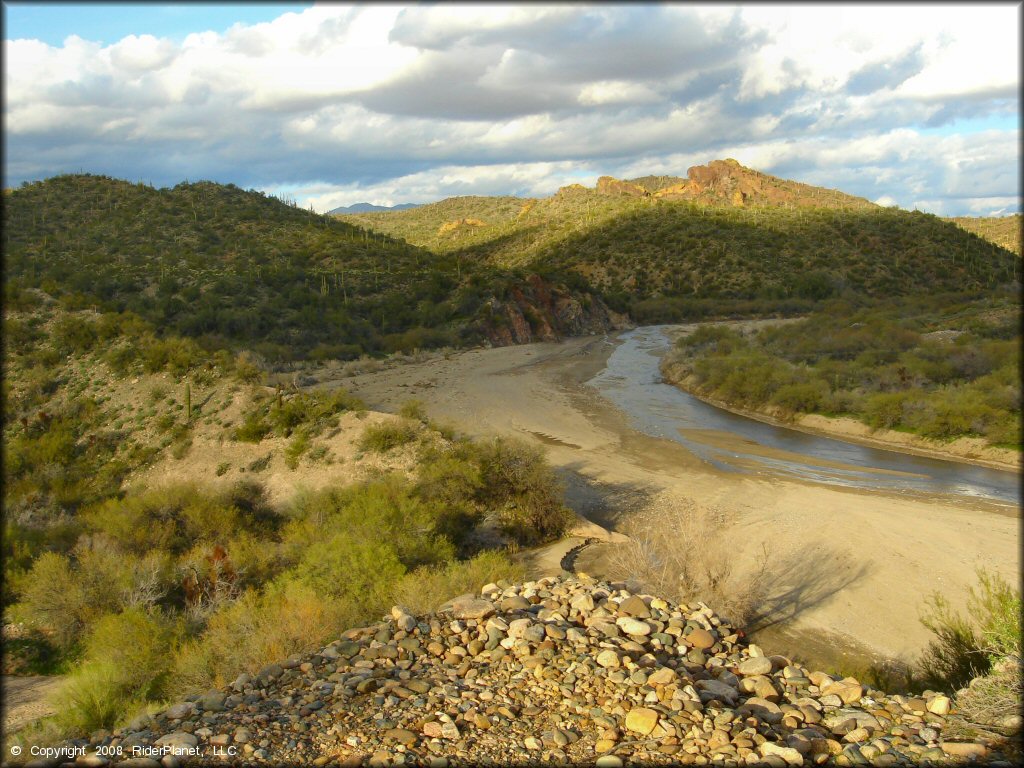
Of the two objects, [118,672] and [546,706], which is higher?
[546,706]

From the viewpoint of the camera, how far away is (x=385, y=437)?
18734 millimetres

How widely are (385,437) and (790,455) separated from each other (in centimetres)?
1370

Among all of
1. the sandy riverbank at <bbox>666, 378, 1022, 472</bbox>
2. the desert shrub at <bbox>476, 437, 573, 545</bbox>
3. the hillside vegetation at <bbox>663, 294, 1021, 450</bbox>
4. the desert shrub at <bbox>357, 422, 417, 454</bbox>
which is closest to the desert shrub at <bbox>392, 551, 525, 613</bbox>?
the desert shrub at <bbox>476, 437, 573, 545</bbox>

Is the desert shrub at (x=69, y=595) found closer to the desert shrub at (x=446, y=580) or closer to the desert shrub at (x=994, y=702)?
the desert shrub at (x=446, y=580)

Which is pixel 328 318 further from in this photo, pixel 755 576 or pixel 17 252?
pixel 755 576

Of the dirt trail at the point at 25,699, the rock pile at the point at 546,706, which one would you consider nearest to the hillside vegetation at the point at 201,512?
the dirt trail at the point at 25,699

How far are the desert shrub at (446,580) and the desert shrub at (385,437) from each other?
673 cm

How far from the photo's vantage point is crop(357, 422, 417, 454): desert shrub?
18547 mm

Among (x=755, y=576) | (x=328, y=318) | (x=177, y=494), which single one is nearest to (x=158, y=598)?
(x=177, y=494)

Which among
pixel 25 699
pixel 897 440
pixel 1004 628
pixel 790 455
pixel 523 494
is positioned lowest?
pixel 790 455

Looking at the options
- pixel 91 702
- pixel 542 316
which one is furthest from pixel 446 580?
pixel 542 316

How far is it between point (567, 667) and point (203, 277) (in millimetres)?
46235

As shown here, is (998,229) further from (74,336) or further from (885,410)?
(74,336)

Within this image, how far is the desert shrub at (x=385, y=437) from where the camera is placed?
18547 millimetres
